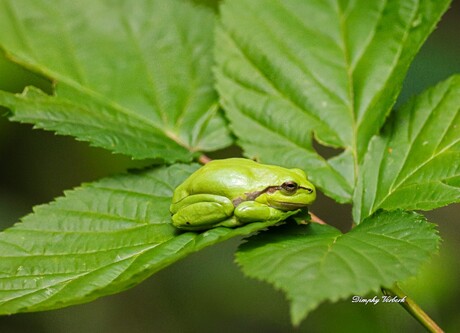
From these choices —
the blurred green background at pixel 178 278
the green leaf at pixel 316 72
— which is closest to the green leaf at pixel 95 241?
the green leaf at pixel 316 72

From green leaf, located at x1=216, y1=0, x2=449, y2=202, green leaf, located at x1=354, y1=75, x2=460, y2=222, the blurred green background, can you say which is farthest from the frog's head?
the blurred green background

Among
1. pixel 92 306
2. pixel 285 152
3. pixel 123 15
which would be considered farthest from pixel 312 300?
pixel 92 306

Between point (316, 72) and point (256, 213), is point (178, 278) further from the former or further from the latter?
point (256, 213)

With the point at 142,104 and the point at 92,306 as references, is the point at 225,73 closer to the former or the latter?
the point at 142,104

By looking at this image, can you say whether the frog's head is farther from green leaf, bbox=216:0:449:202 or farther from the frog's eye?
green leaf, bbox=216:0:449:202

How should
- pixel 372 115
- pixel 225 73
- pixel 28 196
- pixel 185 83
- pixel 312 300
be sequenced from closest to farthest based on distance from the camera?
pixel 312 300
pixel 372 115
pixel 225 73
pixel 185 83
pixel 28 196

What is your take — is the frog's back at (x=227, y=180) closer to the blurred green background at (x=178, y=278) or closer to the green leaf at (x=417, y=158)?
the green leaf at (x=417, y=158)
